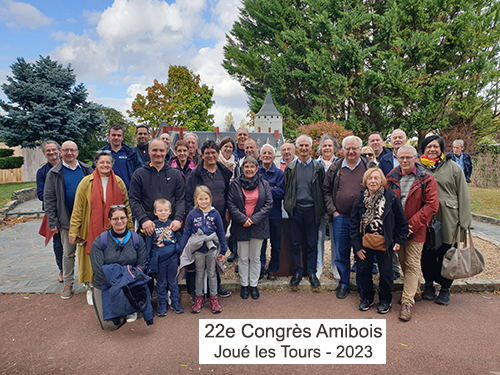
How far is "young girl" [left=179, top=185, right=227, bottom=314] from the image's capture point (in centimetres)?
438

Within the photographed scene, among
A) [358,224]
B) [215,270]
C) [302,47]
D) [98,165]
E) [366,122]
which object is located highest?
[302,47]

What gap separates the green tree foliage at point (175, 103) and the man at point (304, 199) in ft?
139

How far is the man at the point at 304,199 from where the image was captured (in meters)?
4.98

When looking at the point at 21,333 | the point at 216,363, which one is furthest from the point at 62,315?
the point at 216,363

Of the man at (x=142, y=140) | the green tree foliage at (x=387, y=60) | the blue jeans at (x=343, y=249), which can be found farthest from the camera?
the green tree foliage at (x=387, y=60)

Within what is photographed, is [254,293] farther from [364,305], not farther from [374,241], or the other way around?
[374,241]

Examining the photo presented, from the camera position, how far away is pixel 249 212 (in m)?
4.78

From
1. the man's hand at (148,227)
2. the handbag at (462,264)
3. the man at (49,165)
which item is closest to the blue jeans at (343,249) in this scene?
the handbag at (462,264)

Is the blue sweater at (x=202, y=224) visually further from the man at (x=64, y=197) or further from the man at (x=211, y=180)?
the man at (x=64, y=197)

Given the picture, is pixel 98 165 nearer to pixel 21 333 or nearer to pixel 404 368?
pixel 21 333

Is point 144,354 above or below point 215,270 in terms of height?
below

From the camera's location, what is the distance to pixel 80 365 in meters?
3.30

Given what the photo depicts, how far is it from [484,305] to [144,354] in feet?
15.1

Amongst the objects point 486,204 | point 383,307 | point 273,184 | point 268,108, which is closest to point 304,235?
point 273,184
